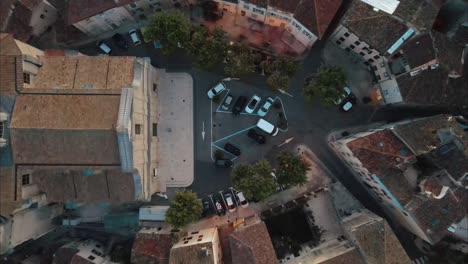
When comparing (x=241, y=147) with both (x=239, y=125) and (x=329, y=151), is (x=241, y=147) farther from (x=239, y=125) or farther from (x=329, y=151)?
(x=329, y=151)

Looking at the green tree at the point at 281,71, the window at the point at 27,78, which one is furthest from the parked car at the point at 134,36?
the green tree at the point at 281,71

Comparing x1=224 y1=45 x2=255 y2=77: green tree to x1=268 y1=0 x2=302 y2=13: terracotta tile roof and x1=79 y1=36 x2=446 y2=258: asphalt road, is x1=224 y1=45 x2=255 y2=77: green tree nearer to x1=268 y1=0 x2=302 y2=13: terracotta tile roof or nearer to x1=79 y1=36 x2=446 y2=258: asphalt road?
x1=79 y1=36 x2=446 y2=258: asphalt road

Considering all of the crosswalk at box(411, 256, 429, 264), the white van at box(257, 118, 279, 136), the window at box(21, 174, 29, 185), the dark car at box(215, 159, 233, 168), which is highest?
the white van at box(257, 118, 279, 136)

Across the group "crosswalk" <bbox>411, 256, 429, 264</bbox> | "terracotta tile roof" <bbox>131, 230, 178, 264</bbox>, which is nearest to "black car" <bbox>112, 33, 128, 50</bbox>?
"terracotta tile roof" <bbox>131, 230, 178, 264</bbox>

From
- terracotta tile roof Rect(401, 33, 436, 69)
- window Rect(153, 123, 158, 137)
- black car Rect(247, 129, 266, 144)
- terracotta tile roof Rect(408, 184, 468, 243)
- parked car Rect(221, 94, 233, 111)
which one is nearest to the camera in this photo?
terracotta tile roof Rect(401, 33, 436, 69)

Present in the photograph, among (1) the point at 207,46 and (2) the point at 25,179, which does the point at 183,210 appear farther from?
(1) the point at 207,46

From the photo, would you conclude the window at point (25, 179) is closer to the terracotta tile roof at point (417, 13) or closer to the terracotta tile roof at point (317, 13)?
the terracotta tile roof at point (317, 13)

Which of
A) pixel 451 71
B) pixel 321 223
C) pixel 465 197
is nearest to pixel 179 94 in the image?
pixel 321 223

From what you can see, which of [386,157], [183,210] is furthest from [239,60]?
[386,157]
